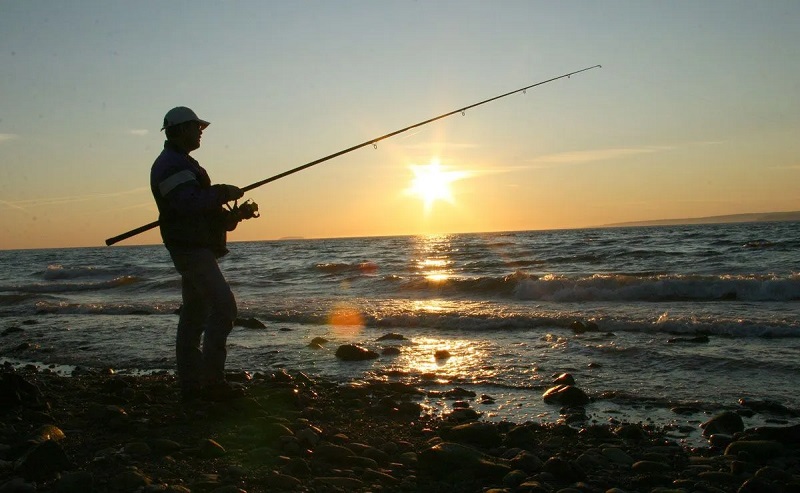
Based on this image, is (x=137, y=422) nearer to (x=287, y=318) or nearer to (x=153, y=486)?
(x=153, y=486)

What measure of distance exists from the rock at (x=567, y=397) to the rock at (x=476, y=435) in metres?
1.30

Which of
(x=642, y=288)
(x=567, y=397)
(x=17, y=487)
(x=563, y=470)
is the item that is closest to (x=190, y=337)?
(x=17, y=487)

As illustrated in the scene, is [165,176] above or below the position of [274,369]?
above

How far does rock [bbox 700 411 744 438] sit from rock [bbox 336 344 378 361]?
424 cm

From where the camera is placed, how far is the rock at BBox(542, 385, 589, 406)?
5.95m

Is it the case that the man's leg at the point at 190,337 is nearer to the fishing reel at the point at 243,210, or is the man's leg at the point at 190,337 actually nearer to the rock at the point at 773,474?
the fishing reel at the point at 243,210

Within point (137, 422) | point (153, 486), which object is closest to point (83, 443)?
point (137, 422)

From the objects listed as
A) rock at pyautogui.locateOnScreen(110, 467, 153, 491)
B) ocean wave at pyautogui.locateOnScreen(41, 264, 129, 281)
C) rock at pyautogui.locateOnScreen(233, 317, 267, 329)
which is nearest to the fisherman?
rock at pyautogui.locateOnScreen(110, 467, 153, 491)

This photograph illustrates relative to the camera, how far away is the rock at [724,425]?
199 inches

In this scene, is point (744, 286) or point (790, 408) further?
point (744, 286)

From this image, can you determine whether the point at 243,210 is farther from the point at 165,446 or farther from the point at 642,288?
the point at 642,288

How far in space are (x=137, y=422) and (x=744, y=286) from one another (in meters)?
13.3

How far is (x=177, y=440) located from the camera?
4480mm

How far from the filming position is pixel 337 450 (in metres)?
4.29
